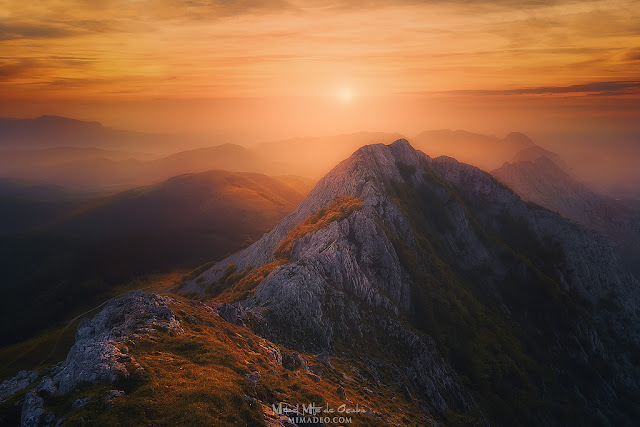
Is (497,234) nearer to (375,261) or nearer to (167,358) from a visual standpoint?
(375,261)

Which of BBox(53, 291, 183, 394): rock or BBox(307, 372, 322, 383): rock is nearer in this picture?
BBox(53, 291, 183, 394): rock

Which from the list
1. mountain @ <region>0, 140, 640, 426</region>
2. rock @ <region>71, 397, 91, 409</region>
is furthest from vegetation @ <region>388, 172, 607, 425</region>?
rock @ <region>71, 397, 91, 409</region>

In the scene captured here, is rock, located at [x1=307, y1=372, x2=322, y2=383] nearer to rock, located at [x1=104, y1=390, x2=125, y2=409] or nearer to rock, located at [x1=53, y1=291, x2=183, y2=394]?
rock, located at [x1=53, y1=291, x2=183, y2=394]

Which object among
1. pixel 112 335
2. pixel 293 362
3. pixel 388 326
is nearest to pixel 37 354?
pixel 112 335

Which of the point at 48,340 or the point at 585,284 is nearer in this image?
the point at 585,284

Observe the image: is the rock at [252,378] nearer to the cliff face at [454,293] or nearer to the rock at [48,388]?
the rock at [48,388]

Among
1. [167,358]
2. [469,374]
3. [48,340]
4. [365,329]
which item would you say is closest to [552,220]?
[469,374]

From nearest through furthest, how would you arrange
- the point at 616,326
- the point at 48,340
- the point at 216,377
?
the point at 216,377
the point at 616,326
the point at 48,340
